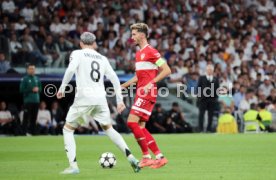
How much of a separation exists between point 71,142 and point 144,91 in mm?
1975

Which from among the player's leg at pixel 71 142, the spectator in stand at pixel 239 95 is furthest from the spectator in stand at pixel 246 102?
the player's leg at pixel 71 142

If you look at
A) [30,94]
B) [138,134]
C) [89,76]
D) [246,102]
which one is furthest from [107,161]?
[246,102]

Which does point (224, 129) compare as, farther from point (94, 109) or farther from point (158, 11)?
point (94, 109)

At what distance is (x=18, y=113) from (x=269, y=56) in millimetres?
12114

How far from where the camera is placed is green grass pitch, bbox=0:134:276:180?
1259cm

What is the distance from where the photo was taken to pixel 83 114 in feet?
43.6

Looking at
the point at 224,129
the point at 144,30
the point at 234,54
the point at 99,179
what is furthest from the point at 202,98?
the point at 99,179

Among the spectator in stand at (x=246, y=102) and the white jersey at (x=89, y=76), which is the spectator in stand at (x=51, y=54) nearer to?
the spectator in stand at (x=246, y=102)

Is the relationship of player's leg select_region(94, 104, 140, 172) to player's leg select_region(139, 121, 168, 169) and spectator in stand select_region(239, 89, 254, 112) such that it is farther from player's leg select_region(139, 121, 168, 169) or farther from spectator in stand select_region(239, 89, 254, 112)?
spectator in stand select_region(239, 89, 254, 112)

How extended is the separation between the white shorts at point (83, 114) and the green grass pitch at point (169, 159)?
845mm

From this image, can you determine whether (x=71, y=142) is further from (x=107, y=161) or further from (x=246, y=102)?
(x=246, y=102)

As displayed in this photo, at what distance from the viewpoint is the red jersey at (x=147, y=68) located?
14461 millimetres

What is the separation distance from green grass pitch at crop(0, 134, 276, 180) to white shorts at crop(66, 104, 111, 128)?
2.77 feet

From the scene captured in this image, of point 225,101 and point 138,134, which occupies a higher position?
point 138,134
